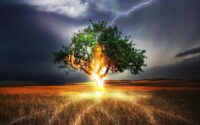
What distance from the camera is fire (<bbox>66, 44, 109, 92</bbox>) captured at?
4375cm

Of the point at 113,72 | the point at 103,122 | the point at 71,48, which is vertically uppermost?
the point at 71,48

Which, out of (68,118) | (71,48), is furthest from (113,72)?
(68,118)

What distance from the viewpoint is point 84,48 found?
44188 mm

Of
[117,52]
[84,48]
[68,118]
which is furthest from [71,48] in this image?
[68,118]

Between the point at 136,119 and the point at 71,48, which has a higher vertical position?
the point at 71,48

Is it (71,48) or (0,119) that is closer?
(0,119)

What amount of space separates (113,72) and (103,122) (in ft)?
108

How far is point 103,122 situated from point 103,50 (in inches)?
1213

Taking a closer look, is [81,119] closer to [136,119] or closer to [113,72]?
[136,119]

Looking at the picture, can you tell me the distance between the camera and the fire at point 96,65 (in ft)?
144

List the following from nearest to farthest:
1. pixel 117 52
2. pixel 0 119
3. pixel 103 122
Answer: pixel 103 122, pixel 0 119, pixel 117 52

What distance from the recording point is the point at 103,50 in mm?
44000

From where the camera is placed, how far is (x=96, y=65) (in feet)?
146

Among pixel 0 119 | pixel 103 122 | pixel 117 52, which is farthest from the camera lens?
pixel 117 52
